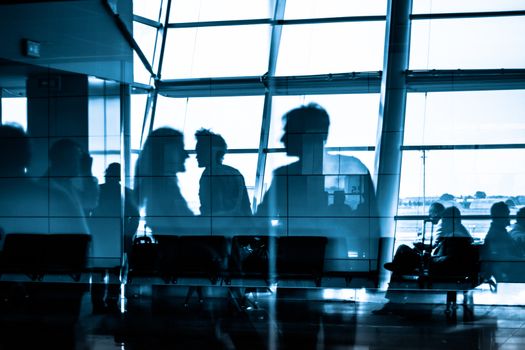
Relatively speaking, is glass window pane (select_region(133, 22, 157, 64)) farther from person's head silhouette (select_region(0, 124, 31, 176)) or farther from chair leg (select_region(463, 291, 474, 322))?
chair leg (select_region(463, 291, 474, 322))

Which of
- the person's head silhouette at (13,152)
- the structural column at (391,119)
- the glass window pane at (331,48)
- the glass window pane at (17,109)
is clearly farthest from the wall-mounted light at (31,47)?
the structural column at (391,119)

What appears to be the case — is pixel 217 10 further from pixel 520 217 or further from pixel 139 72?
pixel 520 217

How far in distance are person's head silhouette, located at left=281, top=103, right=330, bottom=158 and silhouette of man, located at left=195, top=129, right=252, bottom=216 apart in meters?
0.62

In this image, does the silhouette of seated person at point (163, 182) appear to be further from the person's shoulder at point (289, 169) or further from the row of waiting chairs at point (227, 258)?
the person's shoulder at point (289, 169)

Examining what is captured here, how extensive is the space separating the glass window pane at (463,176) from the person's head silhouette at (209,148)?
1.84m

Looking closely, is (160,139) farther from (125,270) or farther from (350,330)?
(350,330)

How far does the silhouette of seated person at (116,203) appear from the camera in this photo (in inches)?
301

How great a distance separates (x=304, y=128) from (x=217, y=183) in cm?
105

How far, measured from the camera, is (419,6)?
7066 mm

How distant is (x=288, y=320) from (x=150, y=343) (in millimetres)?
1349

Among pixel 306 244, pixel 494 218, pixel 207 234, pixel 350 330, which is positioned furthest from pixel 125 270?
pixel 494 218

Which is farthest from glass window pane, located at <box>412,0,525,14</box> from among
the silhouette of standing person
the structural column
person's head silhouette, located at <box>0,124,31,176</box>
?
person's head silhouette, located at <box>0,124,31,176</box>

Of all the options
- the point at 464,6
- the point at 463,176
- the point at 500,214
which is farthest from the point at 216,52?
the point at 500,214

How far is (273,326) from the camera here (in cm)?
610
